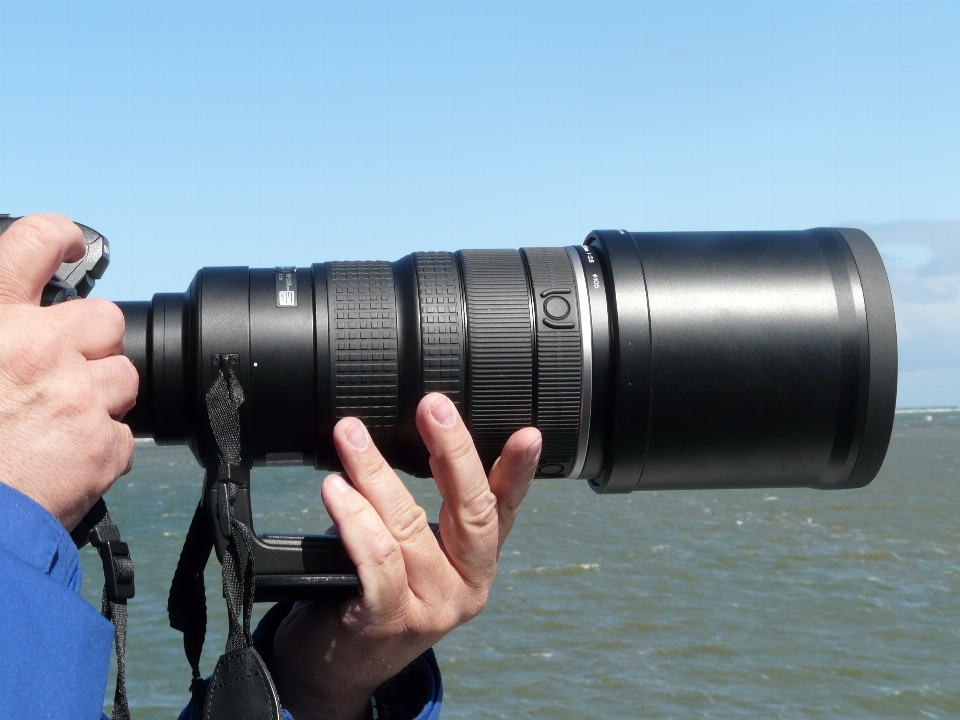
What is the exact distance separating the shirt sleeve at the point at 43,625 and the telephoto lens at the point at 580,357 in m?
0.52

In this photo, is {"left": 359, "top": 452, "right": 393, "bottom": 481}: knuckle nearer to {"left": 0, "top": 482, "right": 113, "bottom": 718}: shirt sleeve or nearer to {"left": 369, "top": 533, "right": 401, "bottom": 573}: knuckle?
{"left": 369, "top": 533, "right": 401, "bottom": 573}: knuckle

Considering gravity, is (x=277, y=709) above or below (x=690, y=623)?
above

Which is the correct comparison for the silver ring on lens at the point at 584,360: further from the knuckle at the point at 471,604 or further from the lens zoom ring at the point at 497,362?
the knuckle at the point at 471,604

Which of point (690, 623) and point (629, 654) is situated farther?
point (690, 623)

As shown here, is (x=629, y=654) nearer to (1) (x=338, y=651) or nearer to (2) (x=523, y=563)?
(2) (x=523, y=563)

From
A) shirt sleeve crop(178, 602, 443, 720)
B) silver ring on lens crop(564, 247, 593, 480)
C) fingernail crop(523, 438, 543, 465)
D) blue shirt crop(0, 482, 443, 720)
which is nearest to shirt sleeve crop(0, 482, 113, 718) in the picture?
blue shirt crop(0, 482, 443, 720)

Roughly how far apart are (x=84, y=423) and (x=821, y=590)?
938cm

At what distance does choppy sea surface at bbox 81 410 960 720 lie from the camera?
702cm

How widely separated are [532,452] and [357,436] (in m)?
0.28

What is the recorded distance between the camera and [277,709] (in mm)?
1408

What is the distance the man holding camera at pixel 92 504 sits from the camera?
1033mm

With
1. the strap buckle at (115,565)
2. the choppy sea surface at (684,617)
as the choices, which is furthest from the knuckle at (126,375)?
the choppy sea surface at (684,617)

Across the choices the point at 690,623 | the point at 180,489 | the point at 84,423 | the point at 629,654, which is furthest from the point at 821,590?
the point at 180,489

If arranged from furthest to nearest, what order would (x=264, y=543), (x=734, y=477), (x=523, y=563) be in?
(x=523, y=563), (x=734, y=477), (x=264, y=543)
